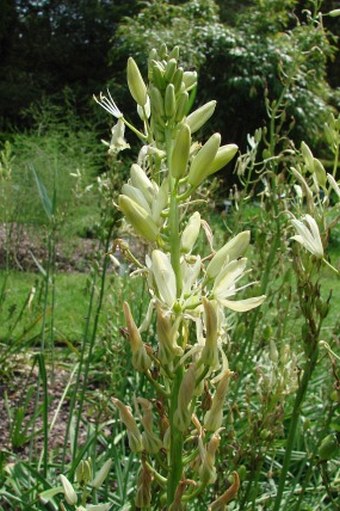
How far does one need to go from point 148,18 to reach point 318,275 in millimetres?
12692

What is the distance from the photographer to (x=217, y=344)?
0.98 m

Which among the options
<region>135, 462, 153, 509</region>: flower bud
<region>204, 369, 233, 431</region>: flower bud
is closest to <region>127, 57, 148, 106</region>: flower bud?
<region>204, 369, 233, 431</region>: flower bud

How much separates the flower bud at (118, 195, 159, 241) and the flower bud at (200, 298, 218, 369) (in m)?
0.13

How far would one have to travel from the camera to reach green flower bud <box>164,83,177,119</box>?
103 cm

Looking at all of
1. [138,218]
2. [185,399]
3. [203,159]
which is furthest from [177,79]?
[185,399]

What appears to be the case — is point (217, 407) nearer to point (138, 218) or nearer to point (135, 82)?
point (138, 218)

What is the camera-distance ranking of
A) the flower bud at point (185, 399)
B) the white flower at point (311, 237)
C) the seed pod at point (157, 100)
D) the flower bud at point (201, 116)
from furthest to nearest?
the white flower at point (311, 237)
the flower bud at point (201, 116)
the seed pod at point (157, 100)
the flower bud at point (185, 399)

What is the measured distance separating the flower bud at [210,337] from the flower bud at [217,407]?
0.21 ft

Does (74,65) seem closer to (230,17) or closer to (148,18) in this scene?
(230,17)

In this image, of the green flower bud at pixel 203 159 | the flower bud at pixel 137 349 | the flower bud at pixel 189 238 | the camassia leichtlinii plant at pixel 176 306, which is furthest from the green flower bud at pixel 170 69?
the flower bud at pixel 137 349

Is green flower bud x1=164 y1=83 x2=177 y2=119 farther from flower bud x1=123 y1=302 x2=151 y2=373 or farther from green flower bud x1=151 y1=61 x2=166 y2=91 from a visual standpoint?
flower bud x1=123 y1=302 x2=151 y2=373

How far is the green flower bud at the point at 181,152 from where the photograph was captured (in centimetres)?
101

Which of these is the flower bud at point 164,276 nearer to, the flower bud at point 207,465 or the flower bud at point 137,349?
the flower bud at point 137,349

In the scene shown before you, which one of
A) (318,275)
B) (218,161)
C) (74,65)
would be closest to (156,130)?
(218,161)
